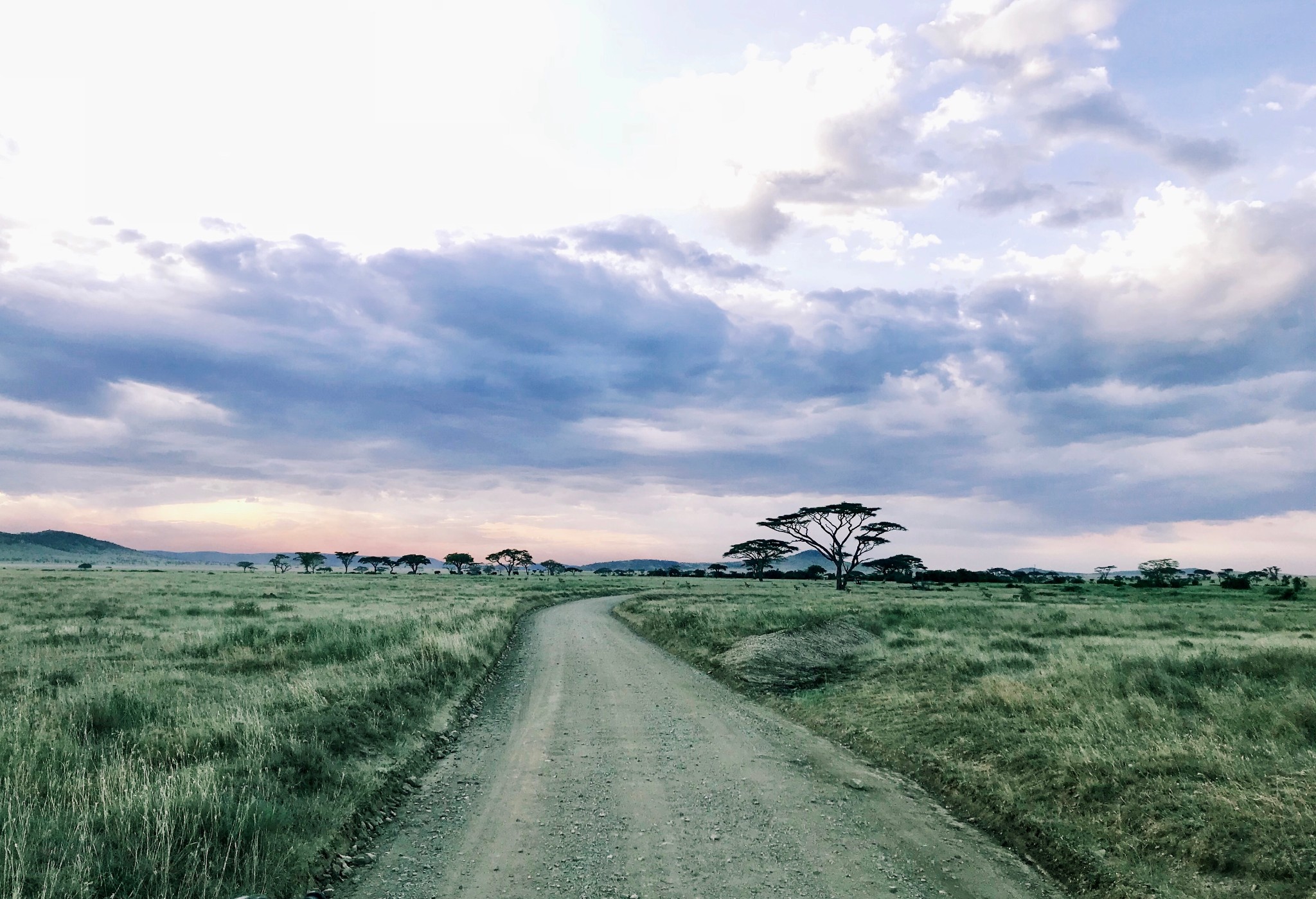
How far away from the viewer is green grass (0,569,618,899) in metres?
6.15

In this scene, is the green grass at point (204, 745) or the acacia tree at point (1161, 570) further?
the acacia tree at point (1161, 570)

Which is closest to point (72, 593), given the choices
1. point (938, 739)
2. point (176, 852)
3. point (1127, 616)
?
point (176, 852)

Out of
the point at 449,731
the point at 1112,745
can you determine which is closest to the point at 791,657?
the point at 1112,745

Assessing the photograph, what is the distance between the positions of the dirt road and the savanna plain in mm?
766

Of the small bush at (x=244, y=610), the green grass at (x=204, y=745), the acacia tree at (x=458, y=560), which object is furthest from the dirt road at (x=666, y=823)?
the acacia tree at (x=458, y=560)

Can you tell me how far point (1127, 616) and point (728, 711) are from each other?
3240cm

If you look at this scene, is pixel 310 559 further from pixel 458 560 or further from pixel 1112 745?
pixel 1112 745

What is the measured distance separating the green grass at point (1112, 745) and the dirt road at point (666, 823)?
2.73 feet

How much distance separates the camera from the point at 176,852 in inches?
249

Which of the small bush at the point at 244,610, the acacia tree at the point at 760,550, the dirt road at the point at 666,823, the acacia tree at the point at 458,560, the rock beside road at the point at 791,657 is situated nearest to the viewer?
the dirt road at the point at 666,823

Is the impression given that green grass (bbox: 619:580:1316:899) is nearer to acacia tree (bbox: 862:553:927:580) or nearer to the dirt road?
the dirt road

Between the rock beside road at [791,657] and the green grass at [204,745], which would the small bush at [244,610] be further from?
the rock beside road at [791,657]

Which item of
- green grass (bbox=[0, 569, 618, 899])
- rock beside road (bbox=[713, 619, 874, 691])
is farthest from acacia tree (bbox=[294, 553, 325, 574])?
rock beside road (bbox=[713, 619, 874, 691])

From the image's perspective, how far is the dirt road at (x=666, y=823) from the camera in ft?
22.0
